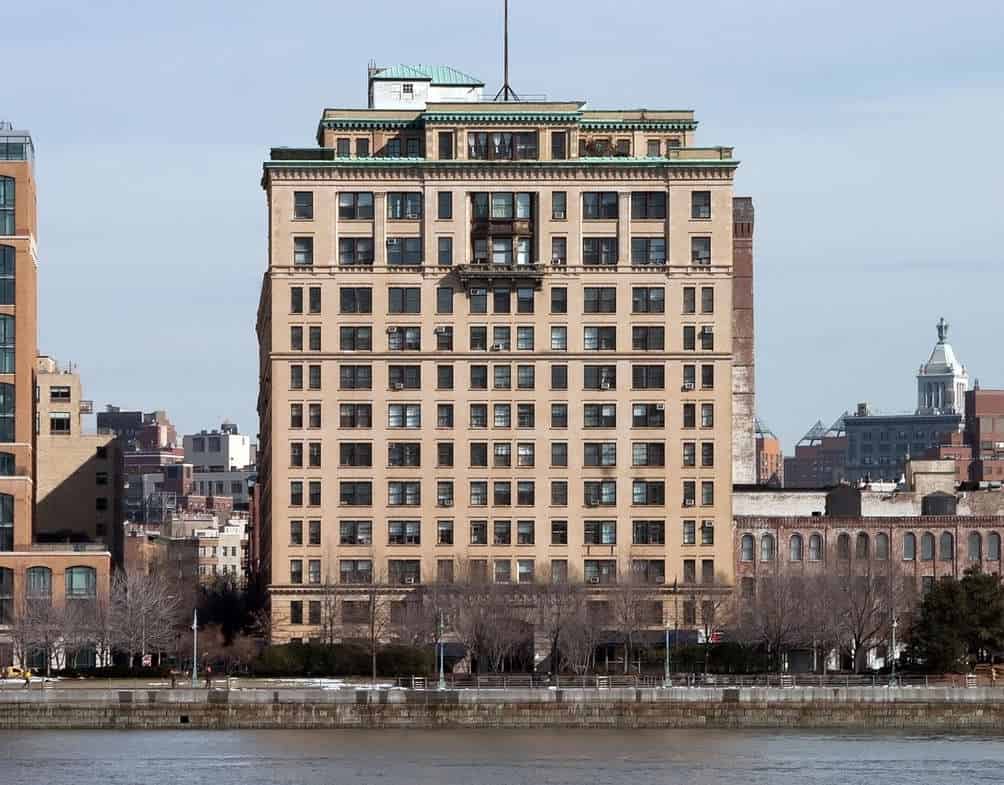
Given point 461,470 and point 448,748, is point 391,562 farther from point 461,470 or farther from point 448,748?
point 448,748

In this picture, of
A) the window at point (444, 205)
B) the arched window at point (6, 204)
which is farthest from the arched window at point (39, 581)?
the window at point (444, 205)

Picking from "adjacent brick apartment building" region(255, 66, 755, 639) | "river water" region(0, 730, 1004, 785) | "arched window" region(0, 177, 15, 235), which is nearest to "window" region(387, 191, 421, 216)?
"adjacent brick apartment building" region(255, 66, 755, 639)

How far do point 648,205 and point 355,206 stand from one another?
1829 cm

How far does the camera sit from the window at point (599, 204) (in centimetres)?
19312

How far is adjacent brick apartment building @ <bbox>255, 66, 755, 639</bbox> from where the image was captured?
192 meters

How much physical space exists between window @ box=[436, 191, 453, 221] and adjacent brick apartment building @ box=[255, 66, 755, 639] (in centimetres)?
14

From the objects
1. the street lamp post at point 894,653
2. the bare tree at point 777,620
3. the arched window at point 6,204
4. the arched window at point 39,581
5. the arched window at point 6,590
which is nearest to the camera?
the street lamp post at point 894,653

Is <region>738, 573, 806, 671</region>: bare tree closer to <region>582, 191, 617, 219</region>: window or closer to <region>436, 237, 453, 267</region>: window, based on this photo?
<region>582, 191, 617, 219</region>: window

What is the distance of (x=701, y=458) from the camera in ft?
637

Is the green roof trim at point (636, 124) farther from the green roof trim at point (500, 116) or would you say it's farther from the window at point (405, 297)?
the window at point (405, 297)

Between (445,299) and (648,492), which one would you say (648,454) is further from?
(445,299)

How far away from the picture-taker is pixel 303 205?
631 feet

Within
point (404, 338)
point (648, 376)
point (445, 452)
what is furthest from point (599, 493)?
point (404, 338)

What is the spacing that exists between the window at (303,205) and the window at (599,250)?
17.1 m
